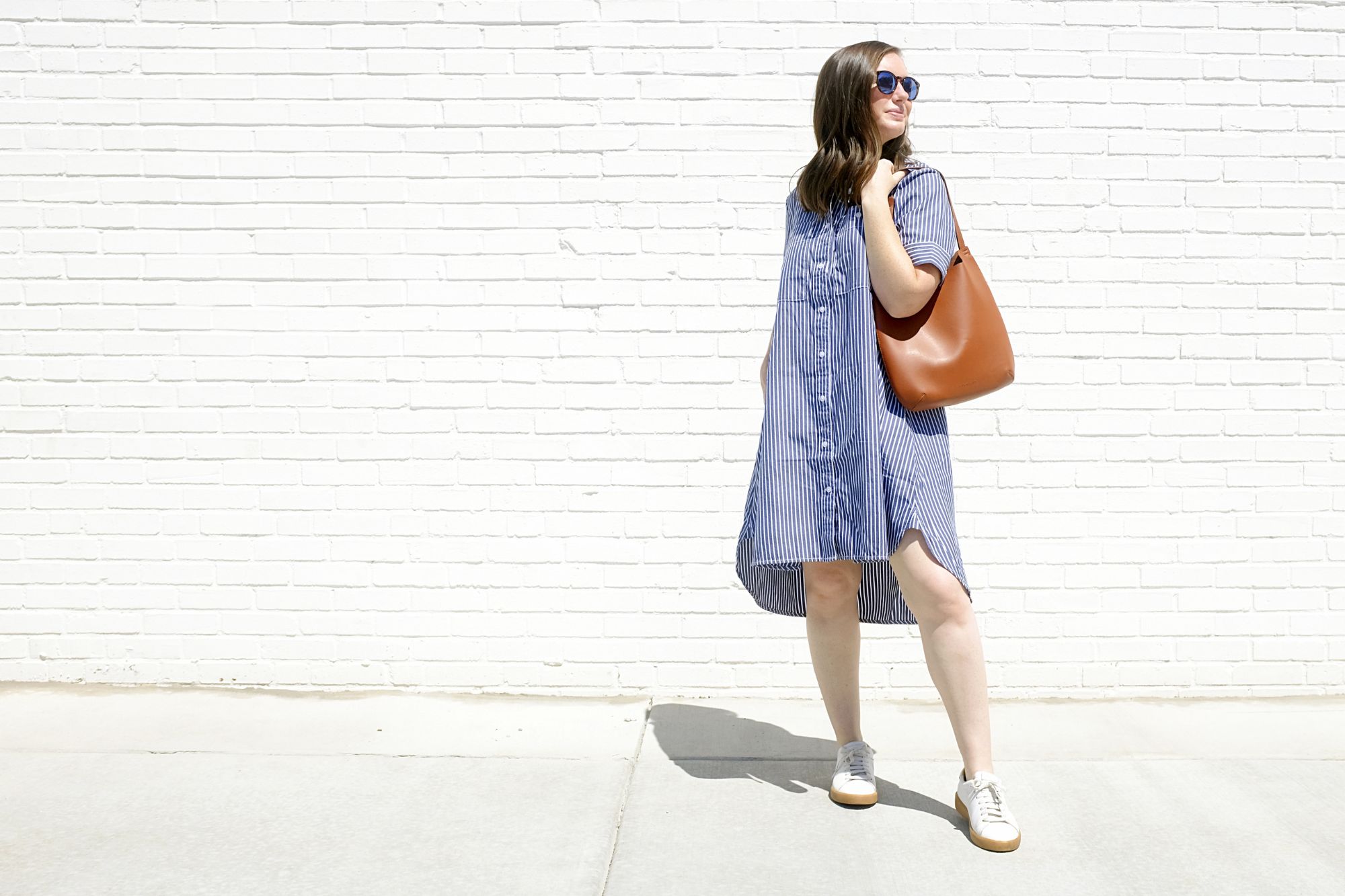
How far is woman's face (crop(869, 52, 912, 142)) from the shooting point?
2.44 metres

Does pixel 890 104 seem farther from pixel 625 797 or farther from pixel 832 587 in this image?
pixel 625 797

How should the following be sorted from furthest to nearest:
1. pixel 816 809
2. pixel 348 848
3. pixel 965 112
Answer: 1. pixel 965 112
2. pixel 816 809
3. pixel 348 848

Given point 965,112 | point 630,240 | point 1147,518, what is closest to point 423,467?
point 630,240

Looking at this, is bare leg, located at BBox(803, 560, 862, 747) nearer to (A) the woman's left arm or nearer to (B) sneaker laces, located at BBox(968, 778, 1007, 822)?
(B) sneaker laces, located at BBox(968, 778, 1007, 822)

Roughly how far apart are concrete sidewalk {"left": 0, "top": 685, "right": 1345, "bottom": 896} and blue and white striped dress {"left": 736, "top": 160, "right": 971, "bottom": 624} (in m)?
0.62

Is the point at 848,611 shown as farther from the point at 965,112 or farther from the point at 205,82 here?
the point at 205,82

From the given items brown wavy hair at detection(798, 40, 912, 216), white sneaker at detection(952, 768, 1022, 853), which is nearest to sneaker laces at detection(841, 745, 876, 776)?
white sneaker at detection(952, 768, 1022, 853)

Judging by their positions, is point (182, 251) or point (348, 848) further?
point (182, 251)

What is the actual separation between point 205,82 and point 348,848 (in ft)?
→ 8.02

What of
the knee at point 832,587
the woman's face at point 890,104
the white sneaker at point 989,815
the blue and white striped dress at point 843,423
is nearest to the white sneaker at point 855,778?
the white sneaker at point 989,815

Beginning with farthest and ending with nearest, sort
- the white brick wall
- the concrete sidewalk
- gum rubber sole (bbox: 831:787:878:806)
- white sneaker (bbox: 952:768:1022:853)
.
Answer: the white brick wall < gum rubber sole (bbox: 831:787:878:806) < white sneaker (bbox: 952:768:1022:853) < the concrete sidewalk

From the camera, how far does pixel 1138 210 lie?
3.52 metres

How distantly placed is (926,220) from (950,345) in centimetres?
29

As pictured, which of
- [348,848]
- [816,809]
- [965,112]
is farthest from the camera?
[965,112]
